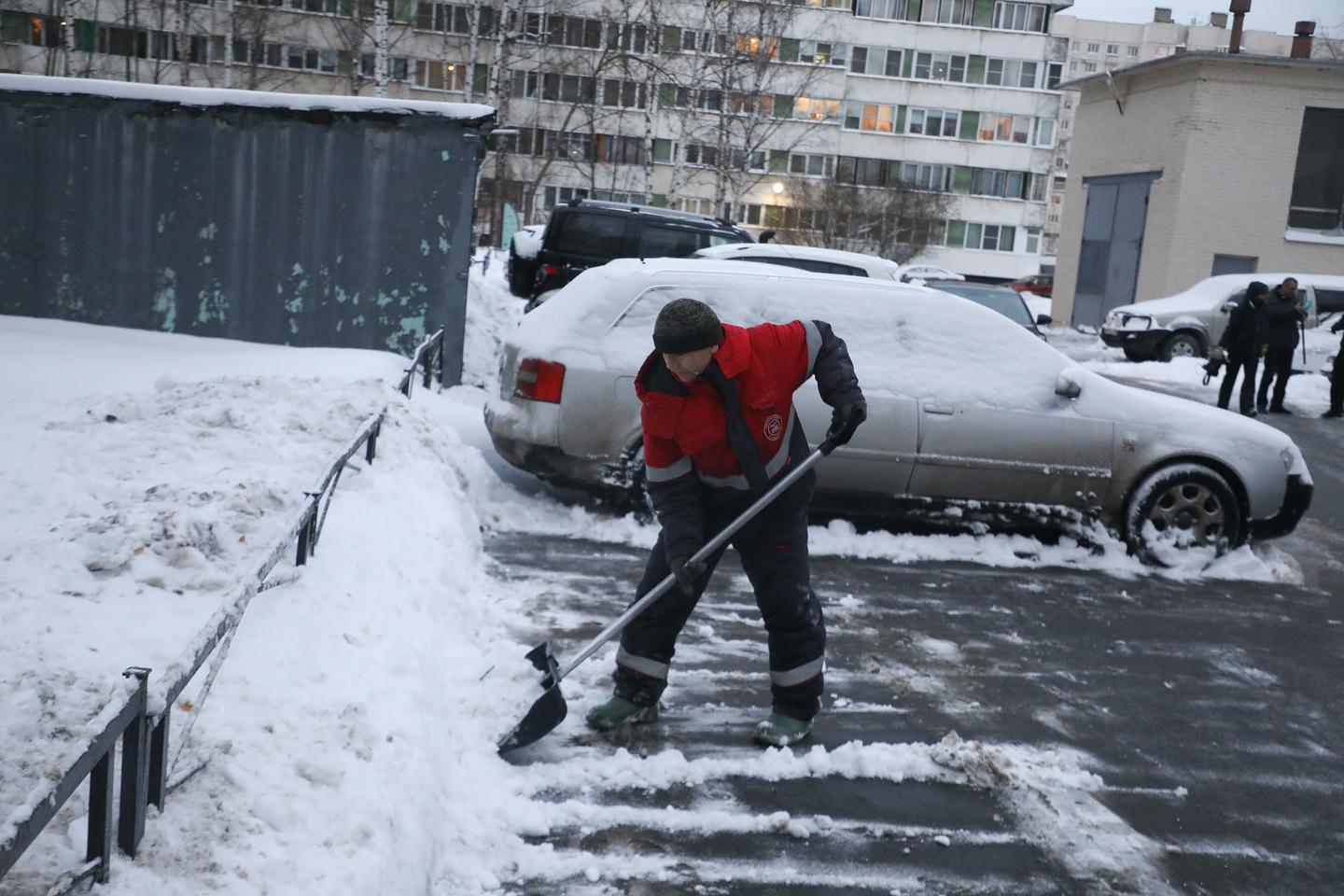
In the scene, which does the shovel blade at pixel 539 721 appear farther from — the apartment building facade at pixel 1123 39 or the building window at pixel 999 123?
the apartment building facade at pixel 1123 39

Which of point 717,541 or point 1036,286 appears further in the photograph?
point 1036,286

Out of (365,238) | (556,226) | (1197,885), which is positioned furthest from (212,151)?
(1197,885)

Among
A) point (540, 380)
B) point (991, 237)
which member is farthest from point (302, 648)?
point (991, 237)

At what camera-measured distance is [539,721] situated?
4.45m

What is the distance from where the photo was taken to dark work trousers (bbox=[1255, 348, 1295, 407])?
14.7 metres

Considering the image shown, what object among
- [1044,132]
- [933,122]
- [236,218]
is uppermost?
[1044,132]

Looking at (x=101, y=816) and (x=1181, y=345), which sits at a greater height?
(x=1181, y=345)

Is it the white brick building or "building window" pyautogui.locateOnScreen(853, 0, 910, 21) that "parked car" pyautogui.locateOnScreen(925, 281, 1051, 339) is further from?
"building window" pyautogui.locateOnScreen(853, 0, 910, 21)

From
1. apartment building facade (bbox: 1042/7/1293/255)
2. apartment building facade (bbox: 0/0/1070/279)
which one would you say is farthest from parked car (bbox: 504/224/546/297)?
apartment building facade (bbox: 1042/7/1293/255)

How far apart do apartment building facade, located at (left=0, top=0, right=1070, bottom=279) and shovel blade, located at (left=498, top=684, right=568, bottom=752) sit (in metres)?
36.2

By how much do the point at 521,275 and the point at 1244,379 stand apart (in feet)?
34.2

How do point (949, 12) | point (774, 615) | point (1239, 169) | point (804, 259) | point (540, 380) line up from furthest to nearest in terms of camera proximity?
1. point (949, 12)
2. point (1239, 169)
3. point (804, 259)
4. point (540, 380)
5. point (774, 615)

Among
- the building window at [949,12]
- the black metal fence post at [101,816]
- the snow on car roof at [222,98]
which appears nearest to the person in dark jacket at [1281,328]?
the snow on car roof at [222,98]

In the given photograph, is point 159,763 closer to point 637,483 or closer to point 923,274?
point 637,483
